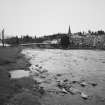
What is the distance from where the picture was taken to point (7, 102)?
599 centimetres

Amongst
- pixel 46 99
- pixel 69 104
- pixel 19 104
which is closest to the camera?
pixel 19 104

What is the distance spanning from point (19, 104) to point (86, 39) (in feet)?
410

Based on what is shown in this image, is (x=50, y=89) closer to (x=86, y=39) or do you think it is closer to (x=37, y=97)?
(x=37, y=97)

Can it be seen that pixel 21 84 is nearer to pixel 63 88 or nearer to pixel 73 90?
pixel 63 88

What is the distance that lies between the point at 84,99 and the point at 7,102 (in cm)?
453

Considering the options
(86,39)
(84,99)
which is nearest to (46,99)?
(84,99)

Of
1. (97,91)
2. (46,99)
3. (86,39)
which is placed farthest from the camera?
(86,39)

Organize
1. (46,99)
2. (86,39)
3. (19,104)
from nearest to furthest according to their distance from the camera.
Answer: (19,104) → (46,99) → (86,39)

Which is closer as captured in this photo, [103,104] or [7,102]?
[7,102]

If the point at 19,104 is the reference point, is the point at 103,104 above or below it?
below

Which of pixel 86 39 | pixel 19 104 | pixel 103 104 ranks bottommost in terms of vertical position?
pixel 103 104

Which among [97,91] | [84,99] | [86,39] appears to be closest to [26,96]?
[84,99]

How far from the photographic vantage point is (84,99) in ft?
22.8

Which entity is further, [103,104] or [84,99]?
[84,99]
